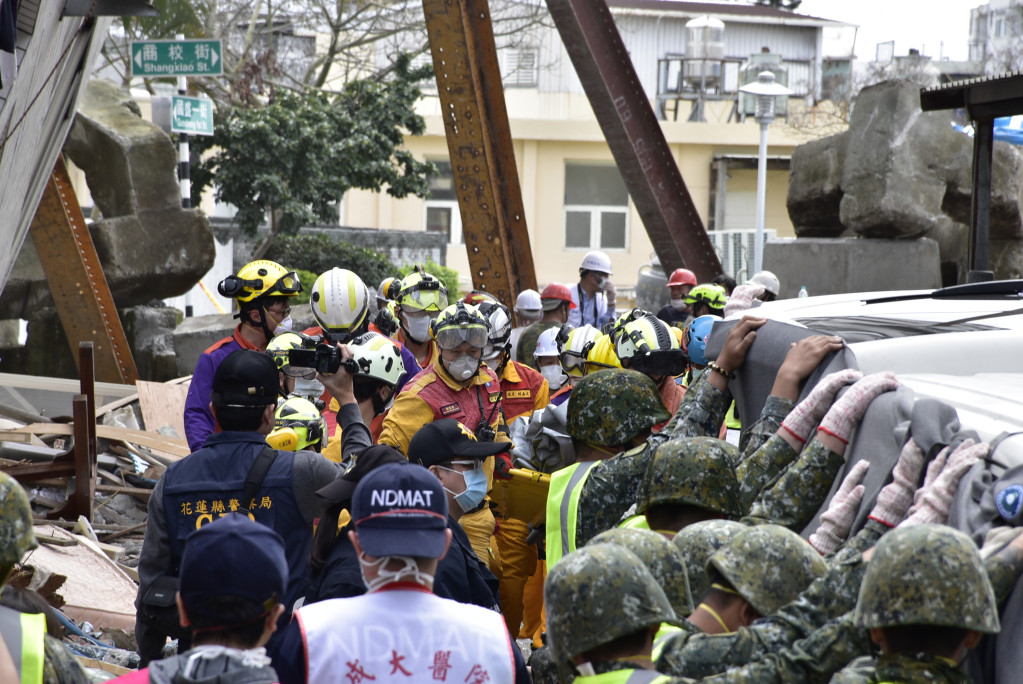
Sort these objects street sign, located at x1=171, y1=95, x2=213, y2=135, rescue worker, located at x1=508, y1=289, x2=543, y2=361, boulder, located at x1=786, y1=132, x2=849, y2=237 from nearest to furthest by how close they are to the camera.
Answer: rescue worker, located at x1=508, y1=289, x2=543, y2=361 < street sign, located at x1=171, y1=95, x2=213, y2=135 < boulder, located at x1=786, y1=132, x2=849, y2=237

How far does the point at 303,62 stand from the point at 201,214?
1661cm

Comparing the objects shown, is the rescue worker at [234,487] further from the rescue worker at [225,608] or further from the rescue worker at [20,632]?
the rescue worker at [225,608]

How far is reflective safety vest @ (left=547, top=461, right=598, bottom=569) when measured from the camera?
4129mm

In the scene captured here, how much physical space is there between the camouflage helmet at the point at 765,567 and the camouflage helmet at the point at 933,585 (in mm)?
397

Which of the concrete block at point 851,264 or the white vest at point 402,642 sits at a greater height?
the concrete block at point 851,264

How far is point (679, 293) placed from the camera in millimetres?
10242

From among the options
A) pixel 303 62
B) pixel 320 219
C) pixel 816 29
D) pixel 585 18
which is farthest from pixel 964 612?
pixel 816 29

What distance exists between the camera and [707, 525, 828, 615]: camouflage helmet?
2.75m

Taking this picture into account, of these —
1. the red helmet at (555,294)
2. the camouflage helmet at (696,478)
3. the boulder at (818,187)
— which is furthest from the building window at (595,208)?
the camouflage helmet at (696,478)

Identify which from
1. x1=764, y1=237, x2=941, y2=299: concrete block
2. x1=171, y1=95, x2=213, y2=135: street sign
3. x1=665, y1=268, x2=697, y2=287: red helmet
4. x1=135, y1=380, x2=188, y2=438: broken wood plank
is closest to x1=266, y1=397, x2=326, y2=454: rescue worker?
x1=135, y1=380, x2=188, y2=438: broken wood plank

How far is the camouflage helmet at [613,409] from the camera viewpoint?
4262 millimetres

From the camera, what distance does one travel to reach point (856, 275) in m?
13.6

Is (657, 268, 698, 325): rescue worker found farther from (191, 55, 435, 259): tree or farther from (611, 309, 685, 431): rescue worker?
(191, 55, 435, 259): tree

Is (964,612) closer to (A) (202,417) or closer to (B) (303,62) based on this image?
(A) (202,417)
